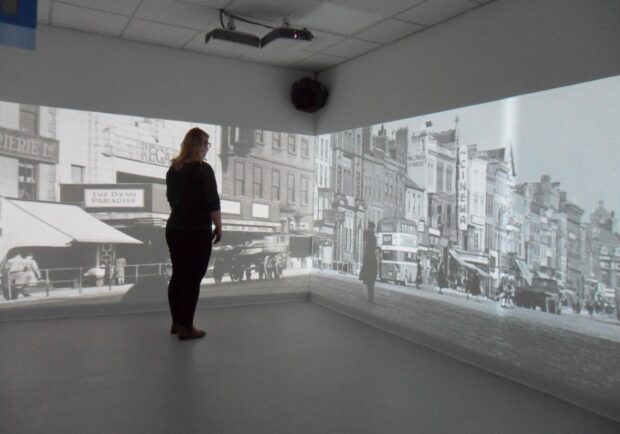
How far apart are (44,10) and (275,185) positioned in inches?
117

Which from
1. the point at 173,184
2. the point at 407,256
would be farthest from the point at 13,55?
the point at 407,256

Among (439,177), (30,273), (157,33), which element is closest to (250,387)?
(439,177)

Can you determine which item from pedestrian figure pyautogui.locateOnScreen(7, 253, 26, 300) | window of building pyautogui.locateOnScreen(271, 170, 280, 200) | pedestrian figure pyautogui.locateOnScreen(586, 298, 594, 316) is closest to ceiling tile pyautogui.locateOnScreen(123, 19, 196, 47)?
window of building pyautogui.locateOnScreen(271, 170, 280, 200)

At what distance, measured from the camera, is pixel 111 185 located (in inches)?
214

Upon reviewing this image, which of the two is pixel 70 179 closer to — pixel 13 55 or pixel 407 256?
pixel 13 55

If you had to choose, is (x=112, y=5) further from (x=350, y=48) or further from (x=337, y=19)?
(x=350, y=48)

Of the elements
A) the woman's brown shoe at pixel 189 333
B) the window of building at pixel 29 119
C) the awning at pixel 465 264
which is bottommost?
the woman's brown shoe at pixel 189 333

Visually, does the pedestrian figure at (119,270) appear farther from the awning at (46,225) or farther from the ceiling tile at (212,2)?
the ceiling tile at (212,2)

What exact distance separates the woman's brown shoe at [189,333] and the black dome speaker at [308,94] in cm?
296

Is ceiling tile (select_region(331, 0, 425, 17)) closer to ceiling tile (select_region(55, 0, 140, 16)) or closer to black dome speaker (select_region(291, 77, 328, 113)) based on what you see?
ceiling tile (select_region(55, 0, 140, 16))

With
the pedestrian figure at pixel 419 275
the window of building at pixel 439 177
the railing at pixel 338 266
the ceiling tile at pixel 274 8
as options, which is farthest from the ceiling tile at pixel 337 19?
the railing at pixel 338 266

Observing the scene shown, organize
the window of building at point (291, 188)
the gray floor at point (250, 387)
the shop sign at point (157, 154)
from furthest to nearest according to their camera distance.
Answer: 1. the window of building at point (291, 188)
2. the shop sign at point (157, 154)
3. the gray floor at point (250, 387)

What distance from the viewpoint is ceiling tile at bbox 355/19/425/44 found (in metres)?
4.56

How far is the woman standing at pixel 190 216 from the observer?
13.6 ft
